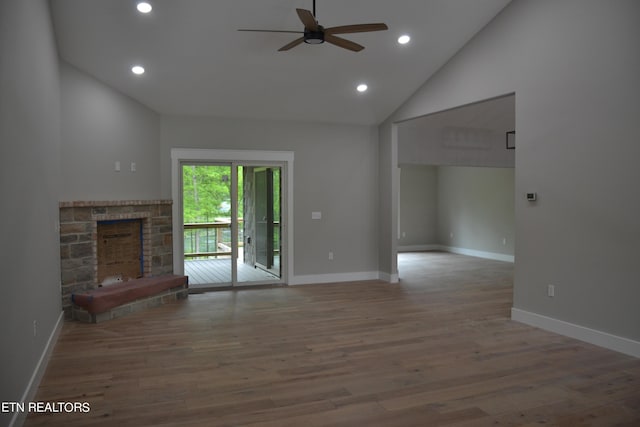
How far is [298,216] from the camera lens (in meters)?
7.24

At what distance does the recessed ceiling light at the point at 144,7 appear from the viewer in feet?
14.3

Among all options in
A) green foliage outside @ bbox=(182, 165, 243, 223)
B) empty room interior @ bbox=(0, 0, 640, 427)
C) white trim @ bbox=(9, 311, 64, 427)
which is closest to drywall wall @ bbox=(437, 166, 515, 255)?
empty room interior @ bbox=(0, 0, 640, 427)

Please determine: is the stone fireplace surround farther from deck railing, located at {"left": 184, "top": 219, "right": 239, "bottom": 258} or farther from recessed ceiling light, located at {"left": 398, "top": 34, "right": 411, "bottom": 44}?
recessed ceiling light, located at {"left": 398, "top": 34, "right": 411, "bottom": 44}

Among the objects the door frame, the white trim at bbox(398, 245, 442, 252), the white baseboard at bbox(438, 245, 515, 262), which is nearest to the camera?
the door frame

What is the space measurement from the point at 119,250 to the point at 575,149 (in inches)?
221

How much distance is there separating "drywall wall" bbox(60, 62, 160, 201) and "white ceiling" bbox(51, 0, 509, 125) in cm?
19

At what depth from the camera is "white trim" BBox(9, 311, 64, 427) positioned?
263 centimetres

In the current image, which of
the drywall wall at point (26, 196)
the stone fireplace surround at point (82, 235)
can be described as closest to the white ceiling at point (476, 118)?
the stone fireplace surround at point (82, 235)

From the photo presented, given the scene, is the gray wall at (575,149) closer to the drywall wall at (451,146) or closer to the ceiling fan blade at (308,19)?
the ceiling fan blade at (308,19)

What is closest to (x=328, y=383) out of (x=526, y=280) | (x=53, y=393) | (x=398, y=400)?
(x=398, y=400)

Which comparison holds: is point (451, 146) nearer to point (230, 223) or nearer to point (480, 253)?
point (480, 253)

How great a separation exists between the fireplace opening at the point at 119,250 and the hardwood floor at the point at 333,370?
3.00 feet

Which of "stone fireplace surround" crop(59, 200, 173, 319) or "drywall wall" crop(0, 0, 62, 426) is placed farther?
"stone fireplace surround" crop(59, 200, 173, 319)

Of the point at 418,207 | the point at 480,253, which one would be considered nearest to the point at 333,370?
the point at 480,253
